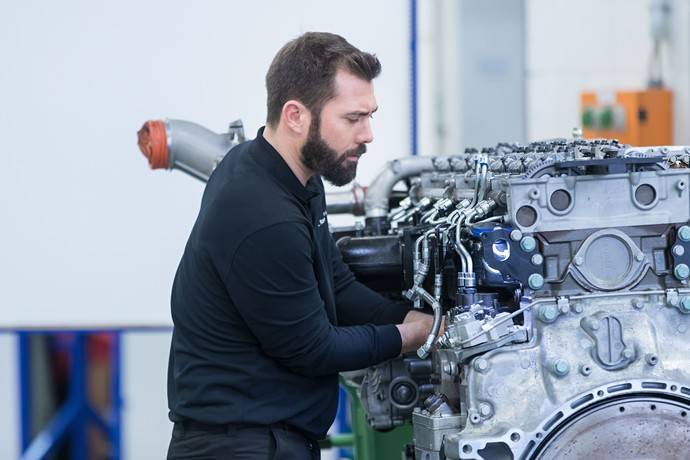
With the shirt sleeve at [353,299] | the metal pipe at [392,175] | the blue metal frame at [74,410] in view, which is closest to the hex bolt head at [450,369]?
the shirt sleeve at [353,299]

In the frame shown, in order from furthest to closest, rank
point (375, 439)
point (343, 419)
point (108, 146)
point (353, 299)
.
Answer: point (343, 419) → point (108, 146) → point (375, 439) → point (353, 299)

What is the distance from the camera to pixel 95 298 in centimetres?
504

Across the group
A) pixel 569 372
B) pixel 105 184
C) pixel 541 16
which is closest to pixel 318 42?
pixel 569 372

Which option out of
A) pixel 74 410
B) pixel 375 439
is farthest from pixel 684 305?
pixel 74 410

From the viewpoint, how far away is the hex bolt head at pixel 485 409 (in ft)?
7.75

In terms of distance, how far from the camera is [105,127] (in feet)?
16.3

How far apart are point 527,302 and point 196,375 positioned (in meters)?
0.75

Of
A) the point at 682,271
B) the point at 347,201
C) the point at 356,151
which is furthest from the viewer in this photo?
the point at 347,201

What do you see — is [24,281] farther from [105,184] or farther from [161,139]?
[161,139]

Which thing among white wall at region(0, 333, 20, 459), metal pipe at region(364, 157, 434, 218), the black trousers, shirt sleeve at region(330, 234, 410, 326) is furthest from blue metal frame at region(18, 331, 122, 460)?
the black trousers

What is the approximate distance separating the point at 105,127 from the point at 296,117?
8.61ft

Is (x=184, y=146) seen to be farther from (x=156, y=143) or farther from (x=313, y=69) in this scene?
(x=313, y=69)

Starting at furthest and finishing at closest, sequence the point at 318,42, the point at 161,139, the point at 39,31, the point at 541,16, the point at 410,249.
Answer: the point at 541,16 → the point at 39,31 → the point at 161,139 → the point at 410,249 → the point at 318,42

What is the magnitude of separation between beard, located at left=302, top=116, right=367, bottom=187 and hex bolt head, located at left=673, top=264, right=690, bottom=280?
734mm
